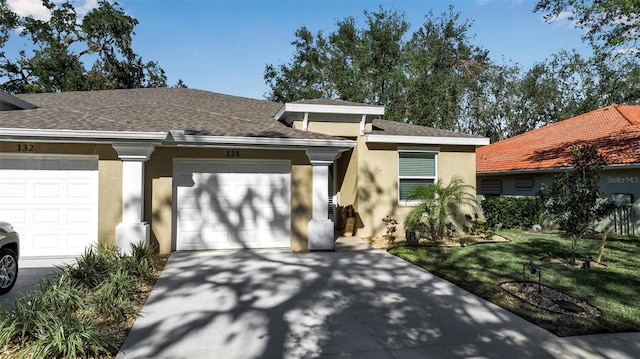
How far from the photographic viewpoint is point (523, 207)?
1516 cm

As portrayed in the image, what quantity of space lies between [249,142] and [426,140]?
629cm

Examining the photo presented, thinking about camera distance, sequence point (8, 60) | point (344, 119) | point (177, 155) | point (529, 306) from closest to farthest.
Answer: point (529, 306) < point (177, 155) < point (344, 119) < point (8, 60)

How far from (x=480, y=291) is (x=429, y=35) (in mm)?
33714

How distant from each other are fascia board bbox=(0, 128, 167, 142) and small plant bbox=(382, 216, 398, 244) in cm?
728

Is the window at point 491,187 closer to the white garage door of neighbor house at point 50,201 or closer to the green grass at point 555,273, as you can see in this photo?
the green grass at point 555,273

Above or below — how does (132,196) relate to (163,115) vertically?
below

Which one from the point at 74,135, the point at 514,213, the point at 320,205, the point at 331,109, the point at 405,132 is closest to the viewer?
the point at 74,135

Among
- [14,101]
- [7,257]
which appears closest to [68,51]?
[14,101]

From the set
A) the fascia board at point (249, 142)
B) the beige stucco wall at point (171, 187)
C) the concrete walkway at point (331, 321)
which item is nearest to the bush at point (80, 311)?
the concrete walkway at point (331, 321)

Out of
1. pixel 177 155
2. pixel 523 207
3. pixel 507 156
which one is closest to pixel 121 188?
pixel 177 155

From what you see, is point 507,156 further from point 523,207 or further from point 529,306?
point 529,306

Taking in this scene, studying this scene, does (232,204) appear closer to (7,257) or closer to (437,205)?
(7,257)

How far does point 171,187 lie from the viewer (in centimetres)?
924

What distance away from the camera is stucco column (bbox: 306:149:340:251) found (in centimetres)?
967
